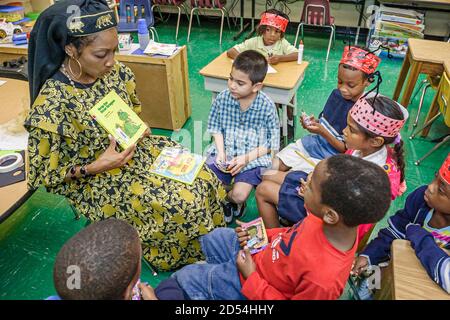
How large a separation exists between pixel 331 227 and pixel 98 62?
131 cm

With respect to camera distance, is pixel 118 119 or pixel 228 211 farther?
pixel 228 211

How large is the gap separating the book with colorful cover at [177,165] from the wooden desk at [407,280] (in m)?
1.09

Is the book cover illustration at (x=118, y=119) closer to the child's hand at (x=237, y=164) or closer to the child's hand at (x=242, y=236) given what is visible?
the child's hand at (x=237, y=164)

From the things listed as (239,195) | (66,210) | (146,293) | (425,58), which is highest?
(425,58)

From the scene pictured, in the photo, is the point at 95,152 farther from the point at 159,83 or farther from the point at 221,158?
the point at 159,83

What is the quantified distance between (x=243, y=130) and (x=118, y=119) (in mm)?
900

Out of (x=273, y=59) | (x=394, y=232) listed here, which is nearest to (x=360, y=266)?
(x=394, y=232)

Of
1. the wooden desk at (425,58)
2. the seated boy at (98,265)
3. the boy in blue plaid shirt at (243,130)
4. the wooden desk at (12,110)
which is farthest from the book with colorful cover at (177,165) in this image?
the wooden desk at (425,58)

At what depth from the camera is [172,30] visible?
21.2ft

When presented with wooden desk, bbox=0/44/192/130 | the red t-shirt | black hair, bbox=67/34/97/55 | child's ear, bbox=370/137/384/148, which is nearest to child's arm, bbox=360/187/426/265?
child's ear, bbox=370/137/384/148

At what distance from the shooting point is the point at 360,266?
5.27ft

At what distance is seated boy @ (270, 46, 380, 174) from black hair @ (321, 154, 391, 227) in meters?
1.00

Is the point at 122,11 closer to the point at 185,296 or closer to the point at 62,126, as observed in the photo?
the point at 62,126
